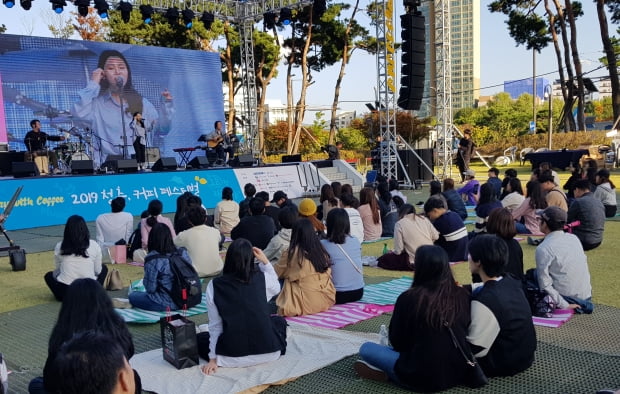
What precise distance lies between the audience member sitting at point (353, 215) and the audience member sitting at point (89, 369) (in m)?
6.22

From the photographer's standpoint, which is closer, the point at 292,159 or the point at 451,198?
the point at 451,198

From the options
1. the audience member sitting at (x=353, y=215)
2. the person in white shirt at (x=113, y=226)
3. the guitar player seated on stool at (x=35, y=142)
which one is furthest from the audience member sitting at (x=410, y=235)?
the guitar player seated on stool at (x=35, y=142)

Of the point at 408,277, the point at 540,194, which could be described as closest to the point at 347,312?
the point at 408,277

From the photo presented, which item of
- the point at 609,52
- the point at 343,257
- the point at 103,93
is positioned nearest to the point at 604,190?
the point at 343,257

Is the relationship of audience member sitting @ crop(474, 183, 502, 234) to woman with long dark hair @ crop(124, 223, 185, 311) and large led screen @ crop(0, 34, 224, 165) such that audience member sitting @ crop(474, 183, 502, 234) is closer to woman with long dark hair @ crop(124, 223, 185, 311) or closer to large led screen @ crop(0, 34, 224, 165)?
woman with long dark hair @ crop(124, 223, 185, 311)

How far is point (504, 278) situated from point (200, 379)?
1889 millimetres

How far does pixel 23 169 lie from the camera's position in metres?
12.2

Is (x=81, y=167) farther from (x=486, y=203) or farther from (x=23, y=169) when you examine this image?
(x=486, y=203)

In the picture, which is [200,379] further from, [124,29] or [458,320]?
[124,29]

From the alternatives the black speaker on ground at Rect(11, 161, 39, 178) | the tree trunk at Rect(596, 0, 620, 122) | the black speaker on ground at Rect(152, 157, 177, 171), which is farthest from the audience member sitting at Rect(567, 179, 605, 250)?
the tree trunk at Rect(596, 0, 620, 122)

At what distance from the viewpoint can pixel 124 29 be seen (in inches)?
920

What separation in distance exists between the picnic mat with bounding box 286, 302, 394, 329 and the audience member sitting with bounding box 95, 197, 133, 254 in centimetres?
390

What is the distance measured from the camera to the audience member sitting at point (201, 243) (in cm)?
621

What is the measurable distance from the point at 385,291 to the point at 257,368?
2319 mm
